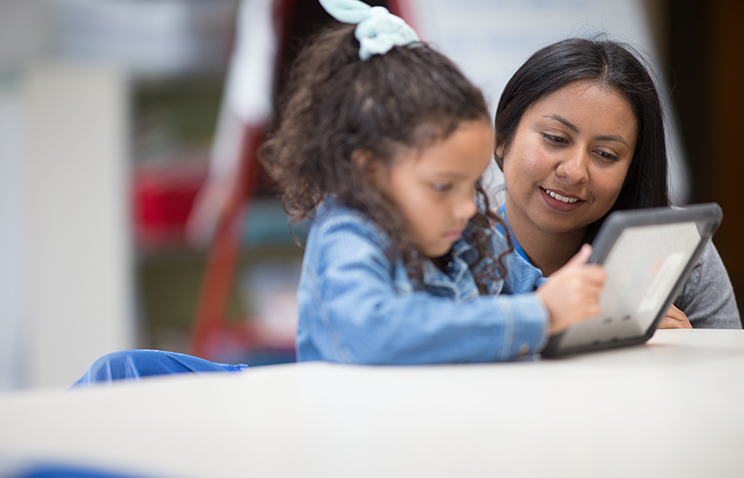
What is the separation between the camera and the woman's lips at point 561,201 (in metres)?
0.98

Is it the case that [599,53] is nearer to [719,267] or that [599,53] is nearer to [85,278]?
[719,267]

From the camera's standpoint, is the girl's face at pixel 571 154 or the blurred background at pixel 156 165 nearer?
the girl's face at pixel 571 154

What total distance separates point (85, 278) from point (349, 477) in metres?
2.18

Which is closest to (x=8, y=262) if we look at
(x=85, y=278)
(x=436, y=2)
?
(x=85, y=278)

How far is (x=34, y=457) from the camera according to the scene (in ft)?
1.12

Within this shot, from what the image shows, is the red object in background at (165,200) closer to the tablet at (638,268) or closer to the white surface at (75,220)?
the white surface at (75,220)

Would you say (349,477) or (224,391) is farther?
(224,391)

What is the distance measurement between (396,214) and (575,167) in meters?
0.40

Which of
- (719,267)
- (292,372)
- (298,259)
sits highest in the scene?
(292,372)

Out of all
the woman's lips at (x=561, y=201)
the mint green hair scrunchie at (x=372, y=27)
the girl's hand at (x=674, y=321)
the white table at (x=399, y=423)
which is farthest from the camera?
the woman's lips at (x=561, y=201)

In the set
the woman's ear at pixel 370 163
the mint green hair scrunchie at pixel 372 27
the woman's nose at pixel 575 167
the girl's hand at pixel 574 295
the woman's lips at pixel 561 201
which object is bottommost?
Answer: the woman's lips at pixel 561 201

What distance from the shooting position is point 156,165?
2.49m

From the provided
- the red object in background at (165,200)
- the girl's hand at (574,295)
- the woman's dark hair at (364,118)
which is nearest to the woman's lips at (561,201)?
the woman's dark hair at (364,118)

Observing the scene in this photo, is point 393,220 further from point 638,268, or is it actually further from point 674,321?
point 674,321
